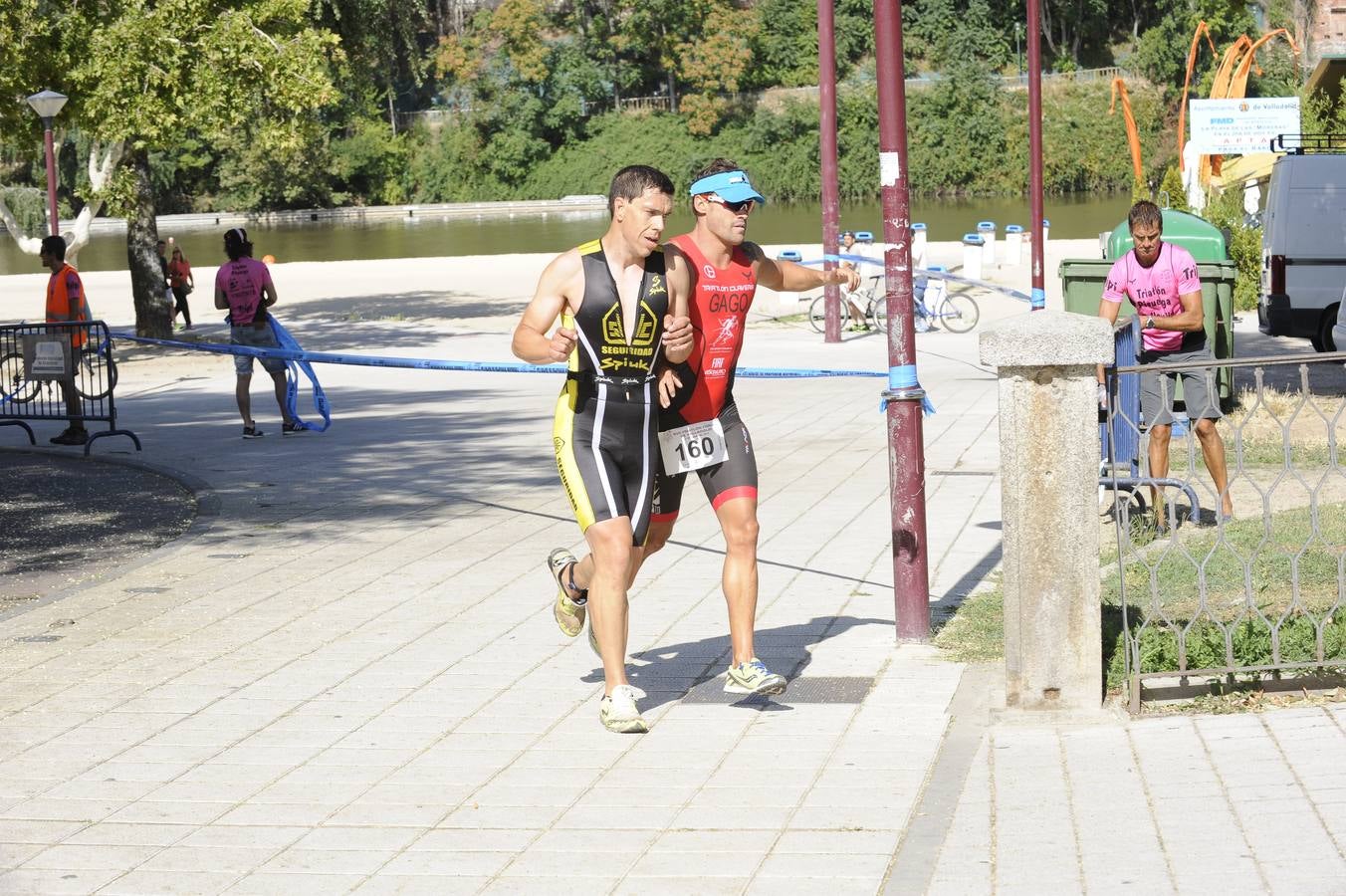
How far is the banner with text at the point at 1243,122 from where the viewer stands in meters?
31.0

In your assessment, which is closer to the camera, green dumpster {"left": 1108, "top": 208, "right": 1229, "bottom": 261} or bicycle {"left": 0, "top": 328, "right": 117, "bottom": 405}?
bicycle {"left": 0, "top": 328, "right": 117, "bottom": 405}

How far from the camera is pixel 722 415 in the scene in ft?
21.0

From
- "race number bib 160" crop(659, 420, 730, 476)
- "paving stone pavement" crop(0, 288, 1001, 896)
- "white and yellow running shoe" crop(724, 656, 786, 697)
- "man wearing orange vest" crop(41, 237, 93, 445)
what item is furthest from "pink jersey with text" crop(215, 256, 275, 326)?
"white and yellow running shoe" crop(724, 656, 786, 697)

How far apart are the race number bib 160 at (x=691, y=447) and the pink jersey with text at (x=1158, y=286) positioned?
3944mm

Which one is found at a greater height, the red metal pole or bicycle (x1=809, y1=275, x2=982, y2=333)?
the red metal pole

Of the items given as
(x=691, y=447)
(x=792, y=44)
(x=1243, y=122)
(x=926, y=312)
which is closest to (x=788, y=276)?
(x=691, y=447)

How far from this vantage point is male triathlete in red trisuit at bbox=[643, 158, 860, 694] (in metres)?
6.22

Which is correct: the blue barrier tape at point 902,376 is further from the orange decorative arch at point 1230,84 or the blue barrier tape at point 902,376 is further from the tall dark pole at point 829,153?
the orange decorative arch at point 1230,84

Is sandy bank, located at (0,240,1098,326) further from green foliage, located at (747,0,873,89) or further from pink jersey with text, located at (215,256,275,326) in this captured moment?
green foliage, located at (747,0,873,89)

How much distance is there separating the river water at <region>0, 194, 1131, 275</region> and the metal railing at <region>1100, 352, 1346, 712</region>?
4216cm

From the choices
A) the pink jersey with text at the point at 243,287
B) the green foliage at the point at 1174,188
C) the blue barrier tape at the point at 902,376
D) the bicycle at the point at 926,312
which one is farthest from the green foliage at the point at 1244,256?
the blue barrier tape at the point at 902,376

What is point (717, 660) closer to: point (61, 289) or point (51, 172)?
point (61, 289)

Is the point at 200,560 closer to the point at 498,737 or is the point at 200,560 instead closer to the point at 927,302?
the point at 498,737

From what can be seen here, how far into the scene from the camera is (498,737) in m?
6.00
